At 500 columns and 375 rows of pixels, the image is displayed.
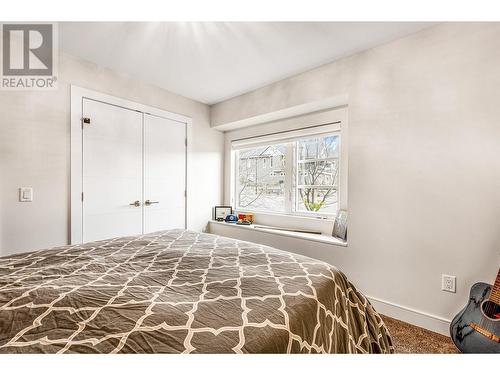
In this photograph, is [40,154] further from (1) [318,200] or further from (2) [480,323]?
(2) [480,323]

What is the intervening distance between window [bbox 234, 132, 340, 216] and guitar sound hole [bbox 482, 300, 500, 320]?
150 centimetres

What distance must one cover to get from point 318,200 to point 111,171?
7.83 ft

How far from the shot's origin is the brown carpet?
5.64 ft

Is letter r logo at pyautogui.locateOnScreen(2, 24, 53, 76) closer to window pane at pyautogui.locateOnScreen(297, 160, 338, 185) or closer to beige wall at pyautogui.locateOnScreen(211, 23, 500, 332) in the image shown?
beige wall at pyautogui.locateOnScreen(211, 23, 500, 332)

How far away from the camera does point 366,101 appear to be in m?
2.28

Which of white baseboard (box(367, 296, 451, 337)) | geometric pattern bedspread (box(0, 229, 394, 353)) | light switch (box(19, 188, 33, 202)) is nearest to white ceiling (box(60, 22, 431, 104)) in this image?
light switch (box(19, 188, 33, 202))

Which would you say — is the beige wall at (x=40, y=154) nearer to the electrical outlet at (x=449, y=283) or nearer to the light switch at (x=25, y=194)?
the light switch at (x=25, y=194)

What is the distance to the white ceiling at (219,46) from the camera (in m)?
1.94

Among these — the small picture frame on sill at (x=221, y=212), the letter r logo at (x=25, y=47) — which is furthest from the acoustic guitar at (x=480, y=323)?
the letter r logo at (x=25, y=47)

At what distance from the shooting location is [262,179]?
367 cm

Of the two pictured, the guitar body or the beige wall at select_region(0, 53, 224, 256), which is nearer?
the guitar body

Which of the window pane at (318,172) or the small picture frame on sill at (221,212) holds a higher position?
the window pane at (318,172)

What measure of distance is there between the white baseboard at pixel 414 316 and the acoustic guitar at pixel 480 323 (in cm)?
24

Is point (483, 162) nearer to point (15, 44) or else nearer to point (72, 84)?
point (72, 84)
